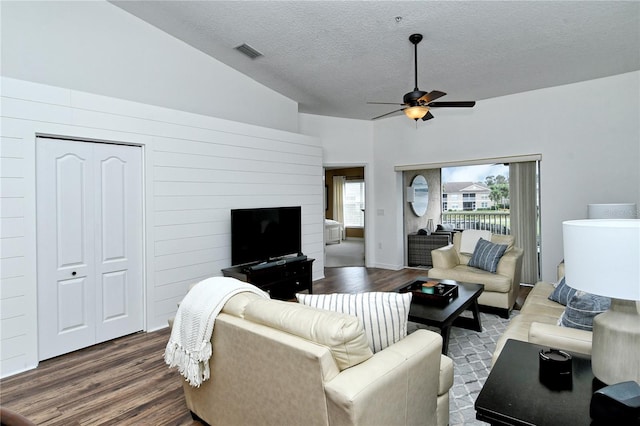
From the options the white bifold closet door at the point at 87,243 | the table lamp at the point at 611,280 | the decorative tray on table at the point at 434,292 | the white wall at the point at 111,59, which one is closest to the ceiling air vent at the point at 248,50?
the white wall at the point at 111,59

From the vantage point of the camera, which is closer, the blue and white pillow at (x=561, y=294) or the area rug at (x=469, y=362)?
the area rug at (x=469, y=362)

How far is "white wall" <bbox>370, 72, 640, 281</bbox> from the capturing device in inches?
186

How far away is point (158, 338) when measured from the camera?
11.9 ft

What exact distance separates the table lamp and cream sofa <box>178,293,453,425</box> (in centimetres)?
71

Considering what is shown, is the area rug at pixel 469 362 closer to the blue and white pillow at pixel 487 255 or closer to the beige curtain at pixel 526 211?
the blue and white pillow at pixel 487 255

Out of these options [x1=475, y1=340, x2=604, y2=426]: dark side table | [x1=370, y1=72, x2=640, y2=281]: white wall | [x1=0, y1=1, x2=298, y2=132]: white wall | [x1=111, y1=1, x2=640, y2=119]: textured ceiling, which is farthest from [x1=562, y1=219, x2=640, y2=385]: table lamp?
[x1=370, y1=72, x2=640, y2=281]: white wall

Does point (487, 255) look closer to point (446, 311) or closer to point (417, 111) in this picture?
point (446, 311)

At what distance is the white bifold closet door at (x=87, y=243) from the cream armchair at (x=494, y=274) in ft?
12.2

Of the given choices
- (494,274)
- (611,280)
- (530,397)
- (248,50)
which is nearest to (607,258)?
(611,280)

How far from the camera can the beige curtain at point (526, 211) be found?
553 cm

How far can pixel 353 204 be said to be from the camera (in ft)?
38.4

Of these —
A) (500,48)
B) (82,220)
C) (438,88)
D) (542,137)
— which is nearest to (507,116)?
(542,137)

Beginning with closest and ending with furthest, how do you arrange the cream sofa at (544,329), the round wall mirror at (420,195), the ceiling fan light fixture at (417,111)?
1. the cream sofa at (544,329)
2. the ceiling fan light fixture at (417,111)
3. the round wall mirror at (420,195)

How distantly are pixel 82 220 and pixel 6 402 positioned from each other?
156cm
